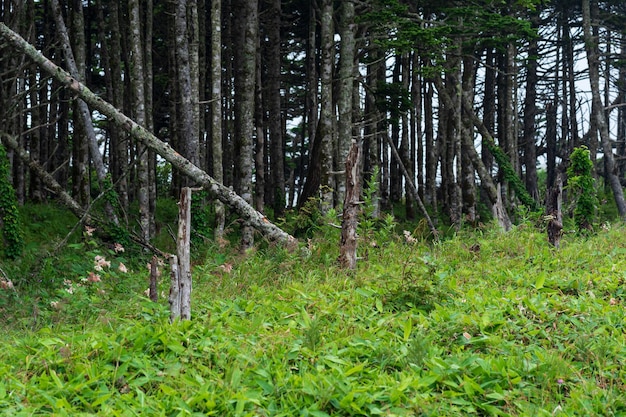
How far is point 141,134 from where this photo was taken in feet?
33.1

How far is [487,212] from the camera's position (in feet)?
86.3

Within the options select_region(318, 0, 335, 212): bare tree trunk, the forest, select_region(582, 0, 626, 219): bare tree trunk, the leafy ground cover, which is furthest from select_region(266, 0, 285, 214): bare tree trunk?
the leafy ground cover

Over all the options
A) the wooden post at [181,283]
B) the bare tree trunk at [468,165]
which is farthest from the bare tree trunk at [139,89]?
the bare tree trunk at [468,165]

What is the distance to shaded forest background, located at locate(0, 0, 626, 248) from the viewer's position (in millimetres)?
14586

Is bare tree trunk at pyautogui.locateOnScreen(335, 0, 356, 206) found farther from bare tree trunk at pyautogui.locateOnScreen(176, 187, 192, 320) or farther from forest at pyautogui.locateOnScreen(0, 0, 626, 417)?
bare tree trunk at pyautogui.locateOnScreen(176, 187, 192, 320)

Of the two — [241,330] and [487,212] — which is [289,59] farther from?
[241,330]

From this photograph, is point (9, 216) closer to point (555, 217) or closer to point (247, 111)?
point (247, 111)

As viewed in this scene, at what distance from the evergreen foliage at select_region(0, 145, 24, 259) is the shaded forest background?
2.65 ft

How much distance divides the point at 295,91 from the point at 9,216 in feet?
76.7

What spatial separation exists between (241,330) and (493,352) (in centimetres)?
234

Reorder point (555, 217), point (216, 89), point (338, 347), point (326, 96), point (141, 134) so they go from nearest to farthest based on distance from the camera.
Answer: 1. point (338, 347)
2. point (141, 134)
3. point (555, 217)
4. point (216, 89)
5. point (326, 96)

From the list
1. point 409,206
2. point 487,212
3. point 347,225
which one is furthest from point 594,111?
point 347,225

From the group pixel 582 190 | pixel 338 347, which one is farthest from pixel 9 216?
pixel 582 190

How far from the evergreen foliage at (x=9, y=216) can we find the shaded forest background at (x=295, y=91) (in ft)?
2.65
